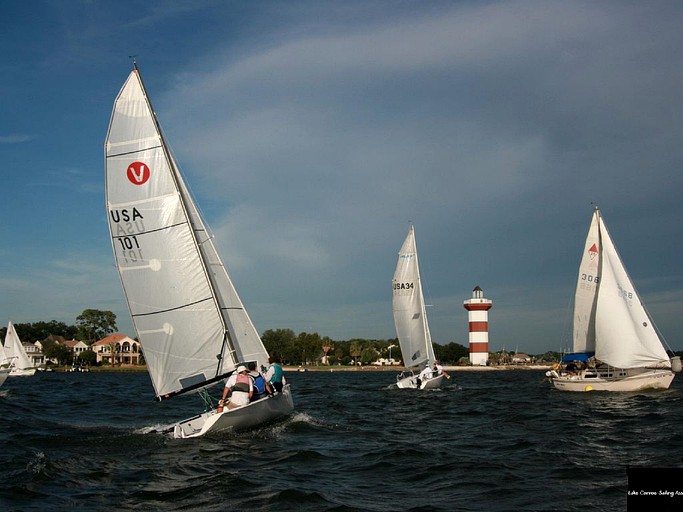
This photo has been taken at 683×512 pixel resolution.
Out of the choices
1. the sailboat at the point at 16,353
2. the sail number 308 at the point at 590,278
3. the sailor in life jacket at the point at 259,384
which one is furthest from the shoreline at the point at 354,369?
the sailor in life jacket at the point at 259,384

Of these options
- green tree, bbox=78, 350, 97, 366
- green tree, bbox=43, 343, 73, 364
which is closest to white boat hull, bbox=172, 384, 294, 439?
green tree, bbox=78, 350, 97, 366

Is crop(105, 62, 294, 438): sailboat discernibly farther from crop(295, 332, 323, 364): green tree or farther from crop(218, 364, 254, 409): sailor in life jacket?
crop(295, 332, 323, 364): green tree

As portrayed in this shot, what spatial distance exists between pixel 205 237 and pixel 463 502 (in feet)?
35.1

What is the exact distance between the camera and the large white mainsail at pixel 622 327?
94.1 ft

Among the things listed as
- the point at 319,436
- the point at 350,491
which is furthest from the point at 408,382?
the point at 350,491

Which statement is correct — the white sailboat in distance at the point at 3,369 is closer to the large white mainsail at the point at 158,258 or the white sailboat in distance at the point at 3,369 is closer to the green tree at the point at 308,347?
the large white mainsail at the point at 158,258

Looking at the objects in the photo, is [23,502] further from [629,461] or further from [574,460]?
[629,461]

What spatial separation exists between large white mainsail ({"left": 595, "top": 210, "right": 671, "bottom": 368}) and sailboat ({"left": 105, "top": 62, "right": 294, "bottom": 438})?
62.9 ft

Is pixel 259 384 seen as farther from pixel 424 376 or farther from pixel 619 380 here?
pixel 424 376

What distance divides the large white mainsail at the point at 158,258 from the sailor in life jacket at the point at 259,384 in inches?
23.0

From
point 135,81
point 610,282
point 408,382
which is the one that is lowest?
point 408,382

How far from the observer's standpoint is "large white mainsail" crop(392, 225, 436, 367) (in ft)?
128

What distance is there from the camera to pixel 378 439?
1571 centimetres

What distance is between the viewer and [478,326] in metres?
98.3
